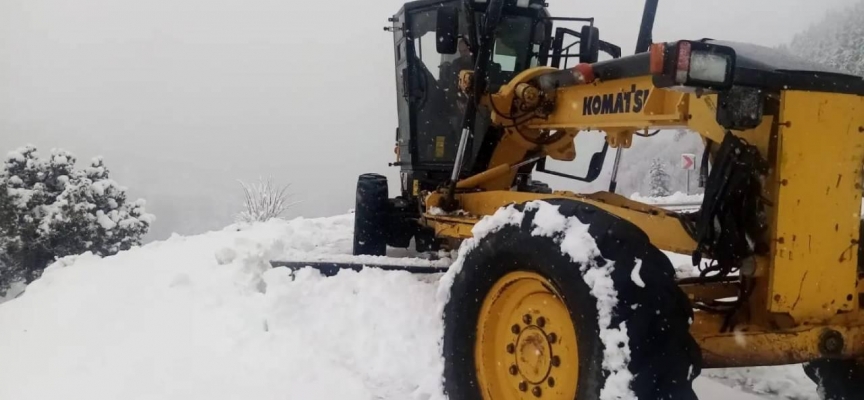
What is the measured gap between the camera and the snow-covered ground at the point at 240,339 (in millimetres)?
3656

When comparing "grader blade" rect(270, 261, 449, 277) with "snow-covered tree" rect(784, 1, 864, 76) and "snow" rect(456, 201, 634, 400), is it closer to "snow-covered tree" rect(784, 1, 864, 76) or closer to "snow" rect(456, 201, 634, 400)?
"snow" rect(456, 201, 634, 400)

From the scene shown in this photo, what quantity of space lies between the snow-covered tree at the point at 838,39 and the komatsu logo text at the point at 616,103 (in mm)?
23470

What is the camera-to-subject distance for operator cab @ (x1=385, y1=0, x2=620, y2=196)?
590cm

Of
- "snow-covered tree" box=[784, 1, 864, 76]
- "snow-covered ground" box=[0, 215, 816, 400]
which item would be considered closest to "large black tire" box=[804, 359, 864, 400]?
"snow-covered ground" box=[0, 215, 816, 400]

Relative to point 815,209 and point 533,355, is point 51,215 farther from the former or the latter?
point 815,209

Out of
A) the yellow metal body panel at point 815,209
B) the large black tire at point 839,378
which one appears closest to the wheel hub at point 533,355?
the yellow metal body panel at point 815,209

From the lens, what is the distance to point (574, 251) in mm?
2344

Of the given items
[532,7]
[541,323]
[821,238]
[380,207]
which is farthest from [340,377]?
[532,7]

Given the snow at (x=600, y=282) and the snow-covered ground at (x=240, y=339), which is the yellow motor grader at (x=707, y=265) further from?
the snow-covered ground at (x=240, y=339)

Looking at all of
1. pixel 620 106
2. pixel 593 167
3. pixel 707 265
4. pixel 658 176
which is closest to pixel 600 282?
pixel 707 265

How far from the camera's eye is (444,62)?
20.2 feet

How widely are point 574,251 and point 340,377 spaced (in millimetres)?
1932

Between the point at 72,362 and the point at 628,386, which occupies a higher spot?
the point at 628,386

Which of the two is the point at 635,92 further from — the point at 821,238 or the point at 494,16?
the point at 494,16
